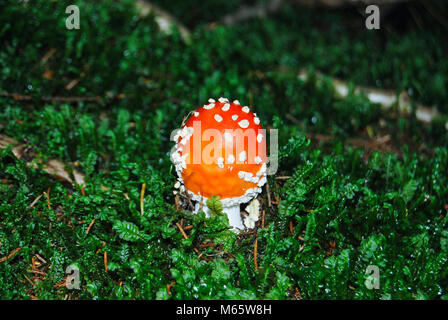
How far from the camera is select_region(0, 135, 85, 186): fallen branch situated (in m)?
2.62

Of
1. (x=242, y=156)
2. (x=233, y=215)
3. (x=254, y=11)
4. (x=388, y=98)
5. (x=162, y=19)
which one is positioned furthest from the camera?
(x=254, y=11)

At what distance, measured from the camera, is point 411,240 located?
2.34 metres

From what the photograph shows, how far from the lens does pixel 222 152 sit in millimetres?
1981

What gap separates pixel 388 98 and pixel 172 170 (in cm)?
274

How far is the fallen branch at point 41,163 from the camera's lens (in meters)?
2.62

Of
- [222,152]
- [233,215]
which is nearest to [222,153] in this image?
[222,152]

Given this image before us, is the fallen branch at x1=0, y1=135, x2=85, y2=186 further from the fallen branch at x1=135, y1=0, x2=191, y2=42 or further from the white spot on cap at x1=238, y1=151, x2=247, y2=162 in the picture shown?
the fallen branch at x1=135, y1=0, x2=191, y2=42

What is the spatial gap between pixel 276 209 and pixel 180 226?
0.63 m

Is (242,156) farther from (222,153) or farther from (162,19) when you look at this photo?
(162,19)

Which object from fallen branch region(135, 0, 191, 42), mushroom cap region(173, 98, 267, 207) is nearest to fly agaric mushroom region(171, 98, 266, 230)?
mushroom cap region(173, 98, 267, 207)

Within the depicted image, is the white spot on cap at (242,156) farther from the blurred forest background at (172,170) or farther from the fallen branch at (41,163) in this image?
the fallen branch at (41,163)
